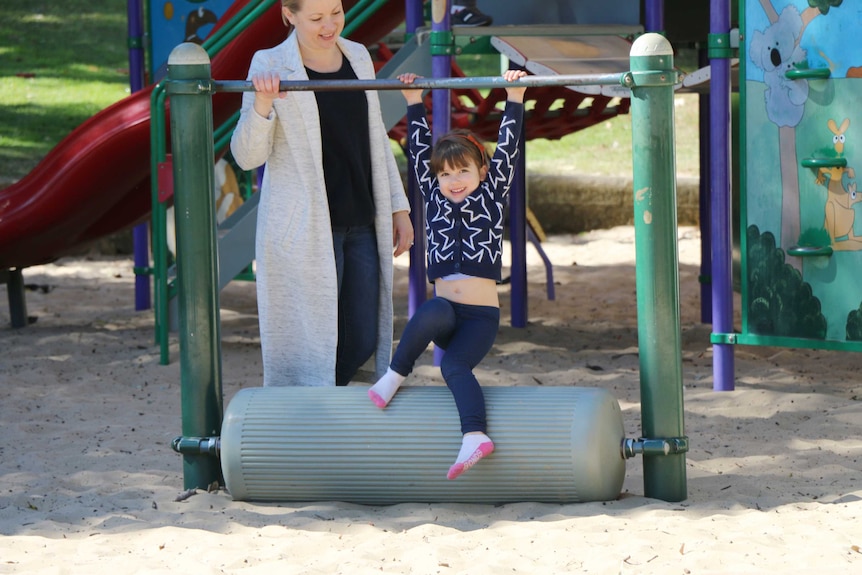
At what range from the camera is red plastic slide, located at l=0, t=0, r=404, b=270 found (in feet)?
20.7

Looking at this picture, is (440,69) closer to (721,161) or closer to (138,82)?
(721,161)

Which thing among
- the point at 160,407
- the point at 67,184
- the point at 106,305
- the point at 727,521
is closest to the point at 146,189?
the point at 67,184

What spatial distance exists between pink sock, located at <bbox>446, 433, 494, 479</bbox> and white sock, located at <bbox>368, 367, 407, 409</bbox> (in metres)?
0.26

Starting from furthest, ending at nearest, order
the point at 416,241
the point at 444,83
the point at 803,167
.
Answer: the point at 416,241
the point at 803,167
the point at 444,83

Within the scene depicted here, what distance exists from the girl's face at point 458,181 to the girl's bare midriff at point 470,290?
0.24 m

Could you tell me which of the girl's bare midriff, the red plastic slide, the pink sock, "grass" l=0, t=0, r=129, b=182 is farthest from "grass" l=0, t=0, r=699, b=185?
the pink sock

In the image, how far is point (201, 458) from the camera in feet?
12.5

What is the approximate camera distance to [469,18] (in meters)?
5.90

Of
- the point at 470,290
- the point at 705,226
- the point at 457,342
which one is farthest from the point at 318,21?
the point at 705,226

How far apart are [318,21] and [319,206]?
552 mm

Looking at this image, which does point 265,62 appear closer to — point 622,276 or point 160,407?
point 160,407

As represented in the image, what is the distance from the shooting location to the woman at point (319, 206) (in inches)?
151

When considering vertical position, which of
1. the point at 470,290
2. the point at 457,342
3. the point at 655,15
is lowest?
the point at 457,342

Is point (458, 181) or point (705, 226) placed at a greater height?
point (458, 181)
